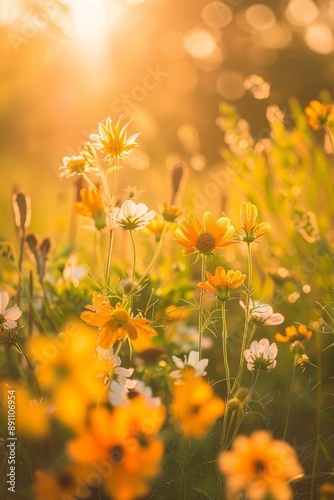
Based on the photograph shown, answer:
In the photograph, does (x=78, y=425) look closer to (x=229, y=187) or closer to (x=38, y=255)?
(x=38, y=255)

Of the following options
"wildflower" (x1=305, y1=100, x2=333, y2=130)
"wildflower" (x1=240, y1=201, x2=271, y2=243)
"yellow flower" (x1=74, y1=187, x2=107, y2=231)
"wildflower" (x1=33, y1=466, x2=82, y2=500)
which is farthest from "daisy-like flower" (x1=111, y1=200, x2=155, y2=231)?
"wildflower" (x1=305, y1=100, x2=333, y2=130)

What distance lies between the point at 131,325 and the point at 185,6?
9.28 ft

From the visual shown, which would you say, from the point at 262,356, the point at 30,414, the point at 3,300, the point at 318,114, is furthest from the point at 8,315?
the point at 318,114

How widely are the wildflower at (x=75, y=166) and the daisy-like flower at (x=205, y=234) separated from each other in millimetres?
177

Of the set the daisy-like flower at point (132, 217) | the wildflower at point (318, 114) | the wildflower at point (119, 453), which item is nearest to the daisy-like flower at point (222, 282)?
the daisy-like flower at point (132, 217)

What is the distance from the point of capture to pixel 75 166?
99 centimetres

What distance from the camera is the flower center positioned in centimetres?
90

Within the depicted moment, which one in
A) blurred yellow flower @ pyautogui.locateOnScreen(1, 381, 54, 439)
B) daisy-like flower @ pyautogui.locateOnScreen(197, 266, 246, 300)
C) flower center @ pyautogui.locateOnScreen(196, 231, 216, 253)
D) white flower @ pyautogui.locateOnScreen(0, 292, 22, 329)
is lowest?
blurred yellow flower @ pyautogui.locateOnScreen(1, 381, 54, 439)

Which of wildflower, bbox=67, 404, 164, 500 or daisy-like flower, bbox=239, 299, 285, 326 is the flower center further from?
wildflower, bbox=67, 404, 164, 500

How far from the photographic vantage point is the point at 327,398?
3.95 feet

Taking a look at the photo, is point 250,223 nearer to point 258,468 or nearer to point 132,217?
point 132,217

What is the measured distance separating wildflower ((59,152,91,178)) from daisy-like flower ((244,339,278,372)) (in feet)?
1.19

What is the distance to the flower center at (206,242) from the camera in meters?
0.90

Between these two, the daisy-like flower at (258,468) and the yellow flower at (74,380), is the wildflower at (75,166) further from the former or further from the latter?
the daisy-like flower at (258,468)
